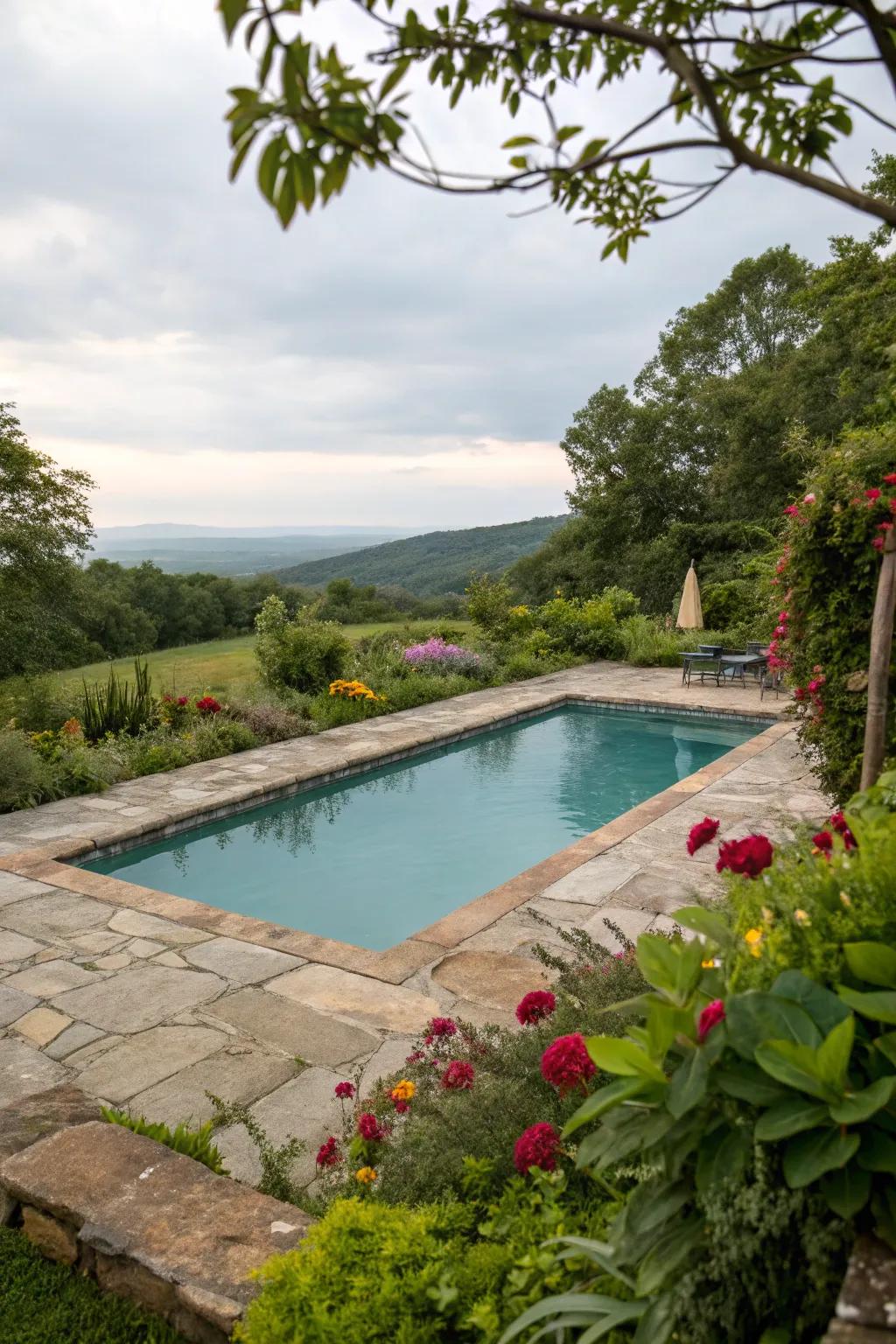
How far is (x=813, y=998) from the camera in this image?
1.04 meters

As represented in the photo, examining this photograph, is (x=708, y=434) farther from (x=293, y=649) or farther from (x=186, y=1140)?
(x=186, y=1140)

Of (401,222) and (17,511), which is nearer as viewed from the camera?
(401,222)

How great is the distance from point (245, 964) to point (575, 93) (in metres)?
3.47

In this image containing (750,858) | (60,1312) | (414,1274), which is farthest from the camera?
(60,1312)

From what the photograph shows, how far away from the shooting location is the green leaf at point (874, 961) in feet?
3.40

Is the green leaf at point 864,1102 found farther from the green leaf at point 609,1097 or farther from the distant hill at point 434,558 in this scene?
the distant hill at point 434,558

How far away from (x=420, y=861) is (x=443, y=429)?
1135 centimetres

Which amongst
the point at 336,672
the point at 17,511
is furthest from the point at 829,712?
the point at 17,511

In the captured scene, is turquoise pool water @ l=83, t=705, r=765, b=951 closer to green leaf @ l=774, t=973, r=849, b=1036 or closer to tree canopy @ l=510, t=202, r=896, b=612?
green leaf @ l=774, t=973, r=849, b=1036

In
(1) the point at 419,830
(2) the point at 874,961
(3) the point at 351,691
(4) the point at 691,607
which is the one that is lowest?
(1) the point at 419,830

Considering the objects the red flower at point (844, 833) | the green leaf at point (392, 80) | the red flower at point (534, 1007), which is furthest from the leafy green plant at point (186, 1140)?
the green leaf at point (392, 80)

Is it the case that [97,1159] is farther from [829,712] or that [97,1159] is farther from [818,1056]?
[829,712]

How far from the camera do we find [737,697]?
32.8 ft

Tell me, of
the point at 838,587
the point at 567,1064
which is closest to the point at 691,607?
the point at 838,587
